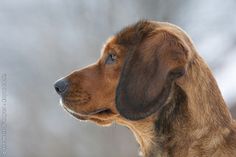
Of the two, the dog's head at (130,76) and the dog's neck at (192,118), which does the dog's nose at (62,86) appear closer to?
the dog's head at (130,76)

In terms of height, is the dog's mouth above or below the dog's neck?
below

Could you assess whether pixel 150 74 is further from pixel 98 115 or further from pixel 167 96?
pixel 98 115

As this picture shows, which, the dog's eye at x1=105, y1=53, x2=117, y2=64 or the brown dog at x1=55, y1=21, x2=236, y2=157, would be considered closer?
the brown dog at x1=55, y1=21, x2=236, y2=157

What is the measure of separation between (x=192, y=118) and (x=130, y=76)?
395 millimetres

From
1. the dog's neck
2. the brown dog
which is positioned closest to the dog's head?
the brown dog

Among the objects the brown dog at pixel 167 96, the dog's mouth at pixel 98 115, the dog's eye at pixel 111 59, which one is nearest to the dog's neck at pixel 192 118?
the brown dog at pixel 167 96

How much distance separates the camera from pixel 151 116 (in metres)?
2.87

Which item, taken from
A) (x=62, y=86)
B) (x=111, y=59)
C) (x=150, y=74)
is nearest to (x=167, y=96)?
(x=150, y=74)

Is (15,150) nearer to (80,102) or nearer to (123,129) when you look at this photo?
(123,129)

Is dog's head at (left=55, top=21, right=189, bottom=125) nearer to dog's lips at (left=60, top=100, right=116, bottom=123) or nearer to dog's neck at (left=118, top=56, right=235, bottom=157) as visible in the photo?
dog's lips at (left=60, top=100, right=116, bottom=123)

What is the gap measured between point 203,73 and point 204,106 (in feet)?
0.64

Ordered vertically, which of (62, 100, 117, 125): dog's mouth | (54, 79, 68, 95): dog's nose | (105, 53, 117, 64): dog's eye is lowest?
(62, 100, 117, 125): dog's mouth

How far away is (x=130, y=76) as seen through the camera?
2.83m

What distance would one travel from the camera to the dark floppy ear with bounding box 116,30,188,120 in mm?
2672
